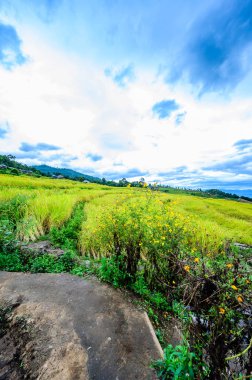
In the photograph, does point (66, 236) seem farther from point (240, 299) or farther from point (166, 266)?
point (240, 299)

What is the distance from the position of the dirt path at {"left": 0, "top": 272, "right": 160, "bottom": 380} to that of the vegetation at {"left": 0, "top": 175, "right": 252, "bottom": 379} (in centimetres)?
39

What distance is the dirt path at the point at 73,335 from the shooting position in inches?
95.5

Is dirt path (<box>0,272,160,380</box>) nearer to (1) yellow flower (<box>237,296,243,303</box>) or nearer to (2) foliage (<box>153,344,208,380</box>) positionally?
(2) foliage (<box>153,344,208,380</box>)

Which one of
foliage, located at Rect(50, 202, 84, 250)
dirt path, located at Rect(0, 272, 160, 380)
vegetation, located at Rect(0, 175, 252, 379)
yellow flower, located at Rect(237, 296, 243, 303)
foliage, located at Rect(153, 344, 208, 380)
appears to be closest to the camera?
yellow flower, located at Rect(237, 296, 243, 303)

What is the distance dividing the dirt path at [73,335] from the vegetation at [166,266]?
1.27ft

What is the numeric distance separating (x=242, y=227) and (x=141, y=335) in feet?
38.7

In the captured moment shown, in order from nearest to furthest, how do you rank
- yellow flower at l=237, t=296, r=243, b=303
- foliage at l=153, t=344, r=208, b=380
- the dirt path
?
yellow flower at l=237, t=296, r=243, b=303 < foliage at l=153, t=344, r=208, b=380 < the dirt path

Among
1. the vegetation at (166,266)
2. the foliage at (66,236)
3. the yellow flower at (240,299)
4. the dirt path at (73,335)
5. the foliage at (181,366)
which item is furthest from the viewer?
the foliage at (66,236)

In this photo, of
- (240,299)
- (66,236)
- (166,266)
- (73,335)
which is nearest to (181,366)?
(240,299)

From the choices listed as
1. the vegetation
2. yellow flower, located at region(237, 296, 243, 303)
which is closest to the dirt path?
the vegetation

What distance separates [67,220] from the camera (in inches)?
375

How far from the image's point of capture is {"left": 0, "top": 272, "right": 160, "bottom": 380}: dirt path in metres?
2.43

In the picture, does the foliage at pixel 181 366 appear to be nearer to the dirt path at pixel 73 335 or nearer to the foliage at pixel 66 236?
the dirt path at pixel 73 335

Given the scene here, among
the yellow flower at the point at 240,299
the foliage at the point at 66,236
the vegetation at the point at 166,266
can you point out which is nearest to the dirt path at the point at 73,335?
the vegetation at the point at 166,266
